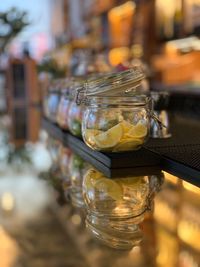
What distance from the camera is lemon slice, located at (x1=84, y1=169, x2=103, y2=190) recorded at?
2.43 ft

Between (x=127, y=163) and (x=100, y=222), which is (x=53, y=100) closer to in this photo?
(x=127, y=163)

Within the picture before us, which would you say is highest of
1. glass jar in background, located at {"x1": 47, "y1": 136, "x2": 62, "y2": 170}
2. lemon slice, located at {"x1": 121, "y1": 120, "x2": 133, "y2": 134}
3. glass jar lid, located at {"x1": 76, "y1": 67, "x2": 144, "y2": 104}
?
glass jar lid, located at {"x1": 76, "y1": 67, "x2": 144, "y2": 104}

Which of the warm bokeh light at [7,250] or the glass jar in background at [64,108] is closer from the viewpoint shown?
the warm bokeh light at [7,250]

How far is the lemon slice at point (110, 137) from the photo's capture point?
0.83 meters

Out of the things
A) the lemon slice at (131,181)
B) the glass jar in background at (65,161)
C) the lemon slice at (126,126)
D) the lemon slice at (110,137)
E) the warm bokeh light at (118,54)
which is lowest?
the glass jar in background at (65,161)

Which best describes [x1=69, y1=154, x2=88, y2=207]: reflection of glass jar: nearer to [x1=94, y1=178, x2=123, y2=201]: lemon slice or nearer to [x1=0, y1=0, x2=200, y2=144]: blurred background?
[x1=94, y1=178, x2=123, y2=201]: lemon slice

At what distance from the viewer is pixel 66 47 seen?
4586 mm

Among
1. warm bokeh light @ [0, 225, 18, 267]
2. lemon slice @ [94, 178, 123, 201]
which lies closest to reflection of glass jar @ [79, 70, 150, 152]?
lemon slice @ [94, 178, 123, 201]

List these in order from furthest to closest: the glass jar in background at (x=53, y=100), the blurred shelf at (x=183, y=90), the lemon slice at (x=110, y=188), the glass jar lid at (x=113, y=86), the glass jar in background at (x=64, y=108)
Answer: the blurred shelf at (x=183, y=90) → the glass jar in background at (x=53, y=100) → the glass jar in background at (x=64, y=108) → the glass jar lid at (x=113, y=86) → the lemon slice at (x=110, y=188)

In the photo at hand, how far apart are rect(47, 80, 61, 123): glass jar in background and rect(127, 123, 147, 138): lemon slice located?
0.62 m

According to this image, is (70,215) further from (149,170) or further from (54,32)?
(54,32)

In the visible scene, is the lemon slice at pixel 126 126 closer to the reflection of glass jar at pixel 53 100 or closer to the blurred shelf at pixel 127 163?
the blurred shelf at pixel 127 163

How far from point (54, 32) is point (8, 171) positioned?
695 cm

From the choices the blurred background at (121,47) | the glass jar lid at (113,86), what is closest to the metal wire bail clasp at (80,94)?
the glass jar lid at (113,86)
